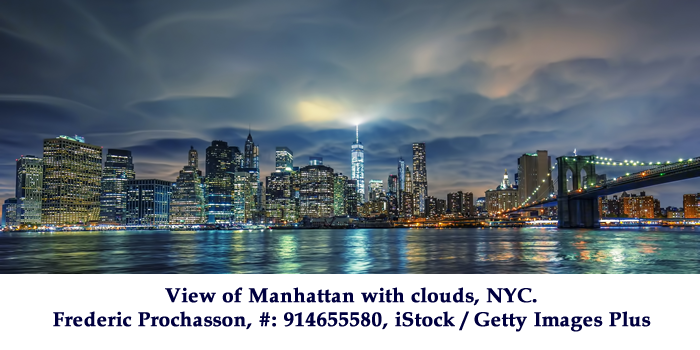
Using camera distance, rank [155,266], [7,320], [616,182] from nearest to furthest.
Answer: [7,320]
[155,266]
[616,182]

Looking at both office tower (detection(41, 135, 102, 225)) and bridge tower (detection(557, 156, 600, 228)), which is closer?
bridge tower (detection(557, 156, 600, 228))

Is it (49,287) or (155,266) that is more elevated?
(49,287)

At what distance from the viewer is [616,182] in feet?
234

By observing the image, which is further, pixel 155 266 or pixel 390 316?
pixel 155 266

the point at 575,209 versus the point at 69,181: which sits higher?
the point at 69,181

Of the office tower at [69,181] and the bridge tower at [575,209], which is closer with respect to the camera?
the bridge tower at [575,209]

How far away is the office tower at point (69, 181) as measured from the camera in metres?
152

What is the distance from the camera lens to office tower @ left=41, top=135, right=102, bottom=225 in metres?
152

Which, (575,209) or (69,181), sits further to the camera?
(69,181)

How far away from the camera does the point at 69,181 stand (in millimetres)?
167375
